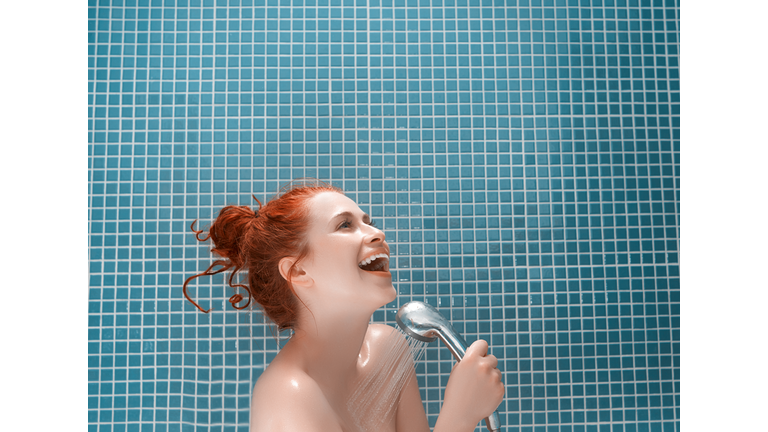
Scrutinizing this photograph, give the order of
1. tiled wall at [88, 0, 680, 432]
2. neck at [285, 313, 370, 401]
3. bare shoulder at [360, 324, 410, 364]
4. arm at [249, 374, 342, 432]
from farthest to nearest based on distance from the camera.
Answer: tiled wall at [88, 0, 680, 432]
bare shoulder at [360, 324, 410, 364]
neck at [285, 313, 370, 401]
arm at [249, 374, 342, 432]

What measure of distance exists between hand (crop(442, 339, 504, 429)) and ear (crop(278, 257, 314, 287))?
1.02ft

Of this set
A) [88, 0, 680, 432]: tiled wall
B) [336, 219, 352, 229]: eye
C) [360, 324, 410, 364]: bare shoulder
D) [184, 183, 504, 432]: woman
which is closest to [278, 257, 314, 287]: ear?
[184, 183, 504, 432]: woman

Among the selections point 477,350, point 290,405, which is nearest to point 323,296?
point 290,405

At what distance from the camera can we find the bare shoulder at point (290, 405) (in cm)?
73

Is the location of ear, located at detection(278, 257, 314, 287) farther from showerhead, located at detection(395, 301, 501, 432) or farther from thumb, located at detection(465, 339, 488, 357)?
thumb, located at detection(465, 339, 488, 357)

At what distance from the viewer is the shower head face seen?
0.85 metres

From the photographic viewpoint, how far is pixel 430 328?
86 cm

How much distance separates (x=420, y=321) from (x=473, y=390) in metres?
0.15

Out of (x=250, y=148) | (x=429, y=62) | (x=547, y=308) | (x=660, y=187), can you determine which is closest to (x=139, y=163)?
(x=250, y=148)

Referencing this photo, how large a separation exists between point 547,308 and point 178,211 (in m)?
1.02

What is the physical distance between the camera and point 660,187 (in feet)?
4.20

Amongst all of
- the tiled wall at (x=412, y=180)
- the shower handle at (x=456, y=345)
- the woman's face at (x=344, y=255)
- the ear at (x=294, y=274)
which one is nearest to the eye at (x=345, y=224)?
the woman's face at (x=344, y=255)

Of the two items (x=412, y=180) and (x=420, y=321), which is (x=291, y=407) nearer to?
(x=420, y=321)

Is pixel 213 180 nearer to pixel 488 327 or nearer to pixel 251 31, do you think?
pixel 251 31
